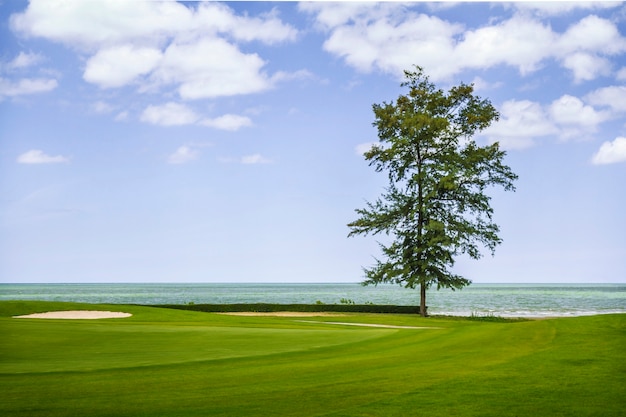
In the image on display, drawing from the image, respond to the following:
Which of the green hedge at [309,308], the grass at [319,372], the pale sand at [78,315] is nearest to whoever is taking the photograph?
the grass at [319,372]

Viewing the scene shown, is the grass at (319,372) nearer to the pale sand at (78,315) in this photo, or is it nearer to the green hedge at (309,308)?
the pale sand at (78,315)

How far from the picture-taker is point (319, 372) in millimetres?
14391

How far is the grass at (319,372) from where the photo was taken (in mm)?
10859

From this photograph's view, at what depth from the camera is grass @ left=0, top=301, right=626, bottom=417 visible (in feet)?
35.6

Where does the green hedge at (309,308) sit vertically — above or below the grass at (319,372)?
below

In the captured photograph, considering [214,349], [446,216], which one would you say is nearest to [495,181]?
[446,216]

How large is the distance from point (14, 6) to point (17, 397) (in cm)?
1222

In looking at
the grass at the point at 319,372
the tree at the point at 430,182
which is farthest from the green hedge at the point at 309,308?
the grass at the point at 319,372

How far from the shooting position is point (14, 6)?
19094 mm

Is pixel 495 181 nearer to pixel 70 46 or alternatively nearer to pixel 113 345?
pixel 70 46

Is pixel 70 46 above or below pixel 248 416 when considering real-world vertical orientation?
above

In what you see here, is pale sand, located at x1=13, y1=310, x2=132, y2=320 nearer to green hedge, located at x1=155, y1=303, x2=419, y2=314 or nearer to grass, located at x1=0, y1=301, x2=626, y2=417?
green hedge, located at x1=155, y1=303, x2=419, y2=314

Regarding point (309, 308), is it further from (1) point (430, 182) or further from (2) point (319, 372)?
(2) point (319, 372)

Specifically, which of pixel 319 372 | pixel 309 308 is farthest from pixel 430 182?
pixel 319 372
